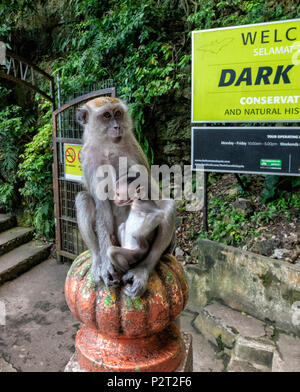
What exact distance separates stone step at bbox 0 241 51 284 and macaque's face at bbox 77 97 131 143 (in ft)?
13.9

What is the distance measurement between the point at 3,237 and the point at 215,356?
15.4 ft

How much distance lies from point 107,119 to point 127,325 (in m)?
1.19

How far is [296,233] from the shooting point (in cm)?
412

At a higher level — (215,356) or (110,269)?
(110,269)

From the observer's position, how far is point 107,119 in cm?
200

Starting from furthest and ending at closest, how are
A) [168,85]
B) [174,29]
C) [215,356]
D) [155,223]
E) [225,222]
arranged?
1. [174,29]
2. [168,85]
3. [225,222]
4. [215,356]
5. [155,223]

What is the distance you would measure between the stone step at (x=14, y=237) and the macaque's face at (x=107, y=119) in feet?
15.8

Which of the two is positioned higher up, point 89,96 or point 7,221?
point 89,96

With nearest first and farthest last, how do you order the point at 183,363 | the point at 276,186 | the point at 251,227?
1. the point at 183,363
2. the point at 251,227
3. the point at 276,186

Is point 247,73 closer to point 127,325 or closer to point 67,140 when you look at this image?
point 67,140

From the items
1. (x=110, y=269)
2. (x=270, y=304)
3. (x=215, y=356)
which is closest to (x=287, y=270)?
(x=270, y=304)

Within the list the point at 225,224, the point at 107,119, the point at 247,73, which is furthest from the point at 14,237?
the point at 107,119

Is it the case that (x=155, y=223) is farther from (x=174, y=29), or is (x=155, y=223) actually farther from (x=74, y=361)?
(x=174, y=29)
